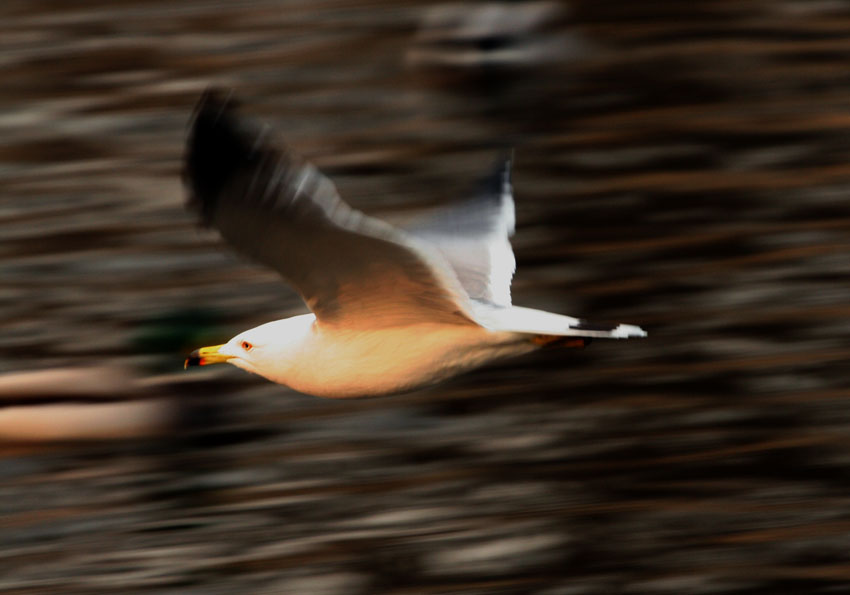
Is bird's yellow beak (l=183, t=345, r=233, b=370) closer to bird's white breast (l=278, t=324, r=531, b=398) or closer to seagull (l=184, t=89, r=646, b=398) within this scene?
seagull (l=184, t=89, r=646, b=398)

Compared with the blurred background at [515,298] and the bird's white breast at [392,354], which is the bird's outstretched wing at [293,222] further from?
the blurred background at [515,298]

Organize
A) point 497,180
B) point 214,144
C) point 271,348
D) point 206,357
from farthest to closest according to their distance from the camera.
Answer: point 497,180
point 206,357
point 271,348
point 214,144

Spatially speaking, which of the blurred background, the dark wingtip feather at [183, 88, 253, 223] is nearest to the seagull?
the dark wingtip feather at [183, 88, 253, 223]

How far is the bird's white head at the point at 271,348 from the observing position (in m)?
7.40

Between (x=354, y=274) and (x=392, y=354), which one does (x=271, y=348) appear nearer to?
(x=392, y=354)

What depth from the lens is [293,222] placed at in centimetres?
614

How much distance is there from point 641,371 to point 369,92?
19.5 feet

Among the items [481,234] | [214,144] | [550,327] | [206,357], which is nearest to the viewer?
[214,144]

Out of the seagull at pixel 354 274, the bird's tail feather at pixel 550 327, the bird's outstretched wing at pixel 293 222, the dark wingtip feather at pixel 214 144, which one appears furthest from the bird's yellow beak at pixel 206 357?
the dark wingtip feather at pixel 214 144

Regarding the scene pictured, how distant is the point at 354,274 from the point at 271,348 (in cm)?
89

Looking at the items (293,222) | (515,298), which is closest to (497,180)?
(293,222)

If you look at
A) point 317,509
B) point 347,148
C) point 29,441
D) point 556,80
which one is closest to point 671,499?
point 317,509

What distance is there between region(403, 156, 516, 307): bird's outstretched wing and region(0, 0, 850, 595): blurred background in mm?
1913

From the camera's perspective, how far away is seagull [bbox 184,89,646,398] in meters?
6.00
